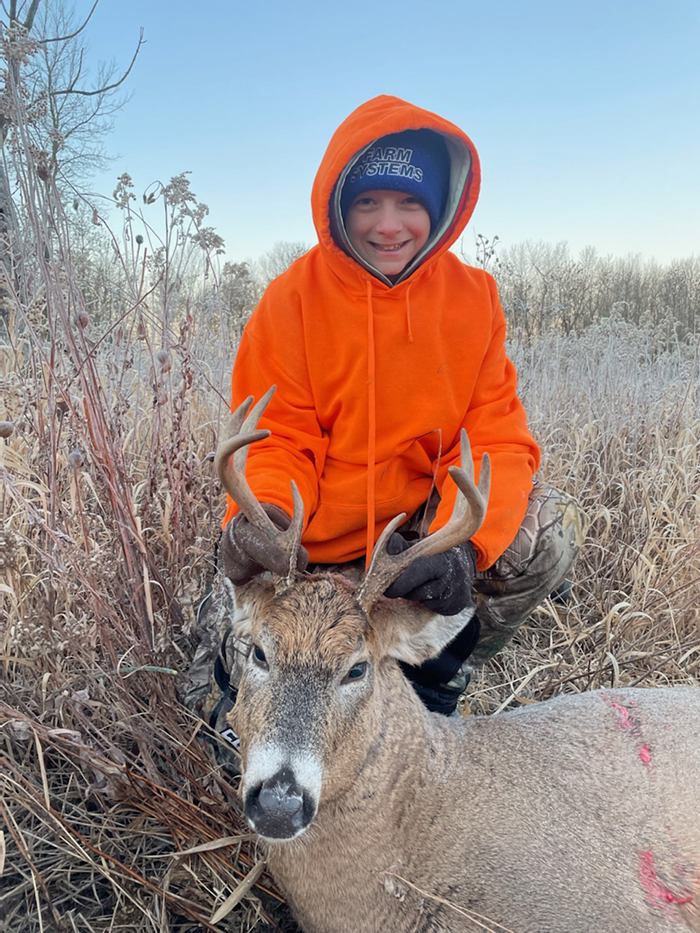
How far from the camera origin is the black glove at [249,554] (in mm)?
1951

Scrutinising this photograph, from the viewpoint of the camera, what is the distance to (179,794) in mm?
2463

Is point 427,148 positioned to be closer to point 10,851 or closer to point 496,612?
point 496,612

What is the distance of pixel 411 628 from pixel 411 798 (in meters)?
0.46

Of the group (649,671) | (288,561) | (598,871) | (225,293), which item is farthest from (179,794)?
(225,293)

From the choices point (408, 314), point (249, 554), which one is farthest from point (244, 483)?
point (408, 314)

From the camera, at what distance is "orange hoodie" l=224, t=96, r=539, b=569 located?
2766 millimetres

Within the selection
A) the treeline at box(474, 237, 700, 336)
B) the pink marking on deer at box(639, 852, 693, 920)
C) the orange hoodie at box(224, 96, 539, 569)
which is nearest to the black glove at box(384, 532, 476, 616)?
the orange hoodie at box(224, 96, 539, 569)

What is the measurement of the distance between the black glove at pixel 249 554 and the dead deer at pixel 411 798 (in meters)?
0.04

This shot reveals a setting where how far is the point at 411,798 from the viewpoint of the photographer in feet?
6.47

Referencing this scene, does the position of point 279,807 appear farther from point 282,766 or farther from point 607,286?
point 607,286

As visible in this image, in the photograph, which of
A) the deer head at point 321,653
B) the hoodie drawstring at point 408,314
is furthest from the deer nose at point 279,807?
the hoodie drawstring at point 408,314

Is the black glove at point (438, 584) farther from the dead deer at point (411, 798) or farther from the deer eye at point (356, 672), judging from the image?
the deer eye at point (356, 672)

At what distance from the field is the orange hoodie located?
0.45 m

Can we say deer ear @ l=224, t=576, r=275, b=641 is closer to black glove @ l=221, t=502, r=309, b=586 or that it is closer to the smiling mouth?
black glove @ l=221, t=502, r=309, b=586
